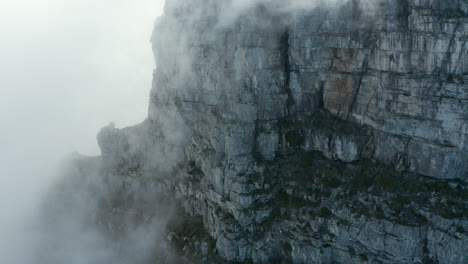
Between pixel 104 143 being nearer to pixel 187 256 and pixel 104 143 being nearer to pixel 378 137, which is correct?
pixel 187 256

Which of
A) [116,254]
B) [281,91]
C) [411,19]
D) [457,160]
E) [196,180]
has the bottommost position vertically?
[116,254]

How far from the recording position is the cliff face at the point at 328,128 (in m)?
49.0

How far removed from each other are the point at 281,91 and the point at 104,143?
143 ft

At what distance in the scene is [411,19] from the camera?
49.8 meters

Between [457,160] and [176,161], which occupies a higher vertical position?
[457,160]

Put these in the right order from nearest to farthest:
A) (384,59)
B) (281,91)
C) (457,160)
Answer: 1. (457,160)
2. (384,59)
3. (281,91)

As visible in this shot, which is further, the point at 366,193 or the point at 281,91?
the point at 281,91

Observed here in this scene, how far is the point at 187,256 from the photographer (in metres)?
65.9

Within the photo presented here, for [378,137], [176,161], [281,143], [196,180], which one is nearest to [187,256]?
[196,180]

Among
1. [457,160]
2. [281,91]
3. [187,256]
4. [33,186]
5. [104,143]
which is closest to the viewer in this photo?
[457,160]

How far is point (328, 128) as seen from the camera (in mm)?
59531

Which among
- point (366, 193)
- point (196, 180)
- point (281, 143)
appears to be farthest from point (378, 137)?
point (196, 180)

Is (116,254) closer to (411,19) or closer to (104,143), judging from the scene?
(104,143)

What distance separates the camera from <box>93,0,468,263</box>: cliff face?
49000mm
